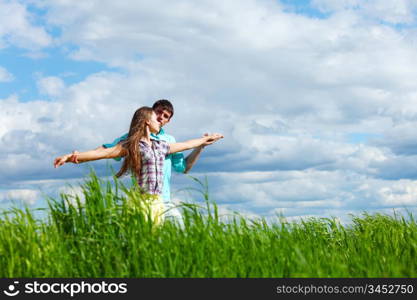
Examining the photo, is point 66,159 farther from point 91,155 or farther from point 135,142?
point 135,142

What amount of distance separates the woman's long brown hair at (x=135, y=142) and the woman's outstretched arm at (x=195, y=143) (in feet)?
2.12

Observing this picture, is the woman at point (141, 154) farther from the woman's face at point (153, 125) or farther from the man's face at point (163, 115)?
the man's face at point (163, 115)

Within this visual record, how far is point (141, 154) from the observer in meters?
8.00

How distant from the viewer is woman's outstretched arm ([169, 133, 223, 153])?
8611mm

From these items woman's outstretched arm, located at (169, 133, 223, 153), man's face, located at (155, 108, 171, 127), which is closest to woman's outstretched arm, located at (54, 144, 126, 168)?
woman's outstretched arm, located at (169, 133, 223, 153)

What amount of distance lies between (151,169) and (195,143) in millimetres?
1177

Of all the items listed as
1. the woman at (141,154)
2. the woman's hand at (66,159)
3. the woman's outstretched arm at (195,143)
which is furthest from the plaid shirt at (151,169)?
the woman's hand at (66,159)

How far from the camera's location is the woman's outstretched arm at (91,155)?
7848 mm

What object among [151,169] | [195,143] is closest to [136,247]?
[151,169]

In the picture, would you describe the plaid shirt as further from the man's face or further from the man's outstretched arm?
the man's face

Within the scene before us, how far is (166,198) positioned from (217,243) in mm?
1719

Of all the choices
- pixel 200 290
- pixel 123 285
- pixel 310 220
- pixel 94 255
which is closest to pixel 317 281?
pixel 200 290

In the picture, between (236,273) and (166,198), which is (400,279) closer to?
(236,273)

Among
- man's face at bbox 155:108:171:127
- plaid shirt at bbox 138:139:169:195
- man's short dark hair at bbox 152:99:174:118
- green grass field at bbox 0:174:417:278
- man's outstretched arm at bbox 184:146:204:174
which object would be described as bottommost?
green grass field at bbox 0:174:417:278
